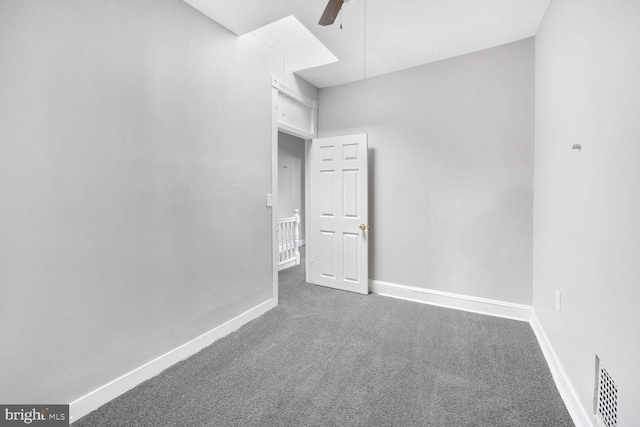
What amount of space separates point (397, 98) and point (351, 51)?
2.61 feet

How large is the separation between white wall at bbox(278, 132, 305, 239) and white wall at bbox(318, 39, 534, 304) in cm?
255

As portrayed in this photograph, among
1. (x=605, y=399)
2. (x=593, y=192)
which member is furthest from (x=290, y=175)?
(x=605, y=399)

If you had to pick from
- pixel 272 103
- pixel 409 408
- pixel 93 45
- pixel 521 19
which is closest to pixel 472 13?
pixel 521 19

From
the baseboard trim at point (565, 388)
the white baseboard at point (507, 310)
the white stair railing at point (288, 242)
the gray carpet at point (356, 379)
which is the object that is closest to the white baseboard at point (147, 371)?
the gray carpet at point (356, 379)

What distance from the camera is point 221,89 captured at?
2340 mm

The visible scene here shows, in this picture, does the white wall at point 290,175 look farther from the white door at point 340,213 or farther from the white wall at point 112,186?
the white wall at point 112,186

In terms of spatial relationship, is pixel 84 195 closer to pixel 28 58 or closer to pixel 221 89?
pixel 28 58

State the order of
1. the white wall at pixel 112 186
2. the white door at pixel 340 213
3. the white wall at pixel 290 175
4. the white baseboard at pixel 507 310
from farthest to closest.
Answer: the white wall at pixel 290 175 < the white door at pixel 340 213 < the white baseboard at pixel 507 310 < the white wall at pixel 112 186

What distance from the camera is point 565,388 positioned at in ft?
5.28

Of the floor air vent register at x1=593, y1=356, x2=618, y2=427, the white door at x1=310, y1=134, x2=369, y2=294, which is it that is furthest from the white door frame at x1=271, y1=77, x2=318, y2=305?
the floor air vent register at x1=593, y1=356, x2=618, y2=427

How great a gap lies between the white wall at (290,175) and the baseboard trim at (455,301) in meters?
3.06

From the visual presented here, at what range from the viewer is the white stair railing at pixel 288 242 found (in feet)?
15.6

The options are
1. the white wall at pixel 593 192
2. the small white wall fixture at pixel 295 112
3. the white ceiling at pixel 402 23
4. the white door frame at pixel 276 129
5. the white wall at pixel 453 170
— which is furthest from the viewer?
the small white wall fixture at pixel 295 112

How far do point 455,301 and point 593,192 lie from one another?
77.5 inches
